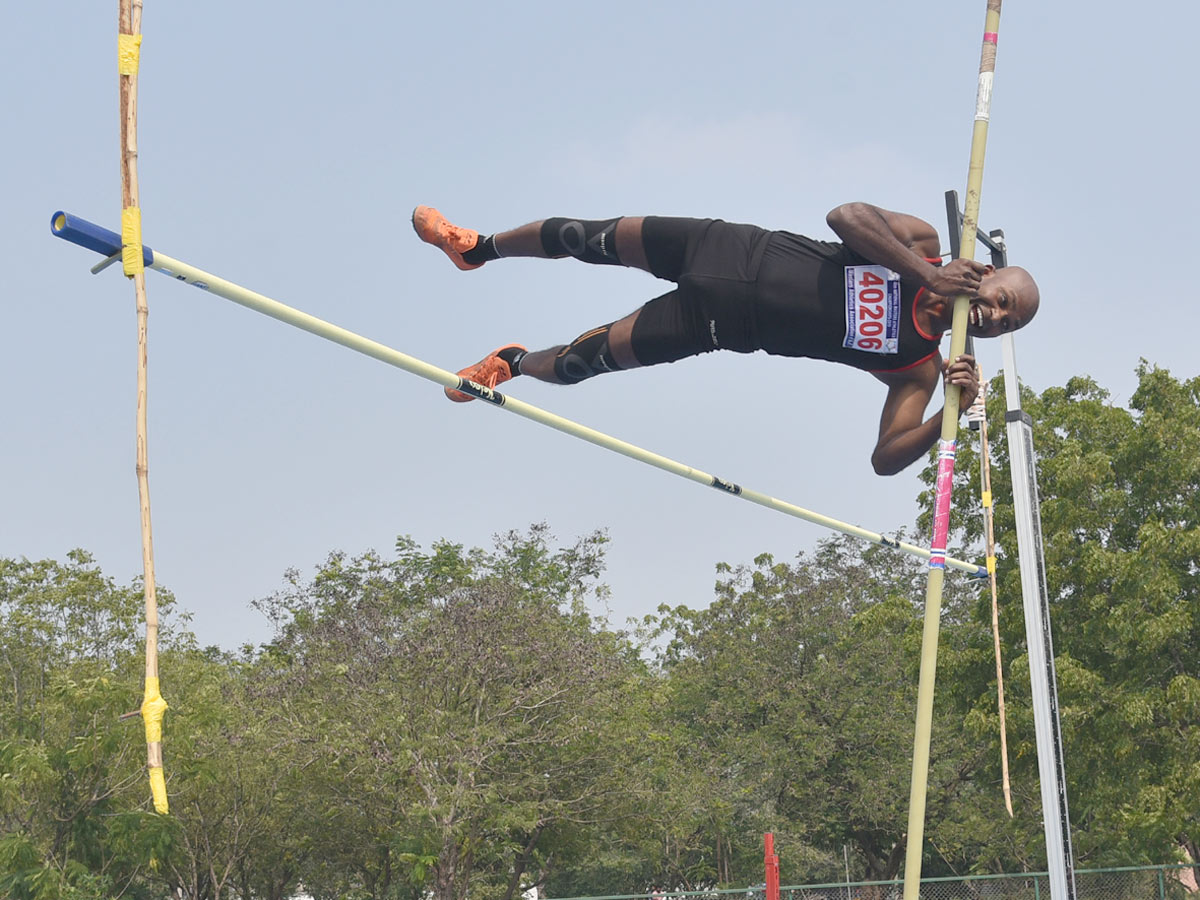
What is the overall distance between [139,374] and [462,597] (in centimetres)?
1447

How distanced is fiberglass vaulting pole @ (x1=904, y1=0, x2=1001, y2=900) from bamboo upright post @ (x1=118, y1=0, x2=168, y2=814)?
2.17 meters

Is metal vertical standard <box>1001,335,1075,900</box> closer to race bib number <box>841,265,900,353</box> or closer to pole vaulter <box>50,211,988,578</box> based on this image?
pole vaulter <box>50,211,988,578</box>

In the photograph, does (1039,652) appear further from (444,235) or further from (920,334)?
(444,235)

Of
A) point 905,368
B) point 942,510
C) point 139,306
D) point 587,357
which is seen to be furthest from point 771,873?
point 139,306

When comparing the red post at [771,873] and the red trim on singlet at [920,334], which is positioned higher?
the red trim on singlet at [920,334]

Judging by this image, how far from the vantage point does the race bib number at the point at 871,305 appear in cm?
399

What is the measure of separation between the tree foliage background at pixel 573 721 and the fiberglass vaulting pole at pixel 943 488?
27.7 ft

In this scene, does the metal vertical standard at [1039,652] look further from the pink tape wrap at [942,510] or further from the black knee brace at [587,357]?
the black knee brace at [587,357]

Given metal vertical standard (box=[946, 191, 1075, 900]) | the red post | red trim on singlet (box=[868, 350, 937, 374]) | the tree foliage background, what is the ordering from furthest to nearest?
A: the tree foliage background → the red post → metal vertical standard (box=[946, 191, 1075, 900]) → red trim on singlet (box=[868, 350, 937, 374])

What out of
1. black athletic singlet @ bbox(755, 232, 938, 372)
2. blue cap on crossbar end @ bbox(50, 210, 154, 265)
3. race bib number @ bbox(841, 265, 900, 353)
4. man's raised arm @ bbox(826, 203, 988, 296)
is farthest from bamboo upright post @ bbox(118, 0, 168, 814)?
race bib number @ bbox(841, 265, 900, 353)

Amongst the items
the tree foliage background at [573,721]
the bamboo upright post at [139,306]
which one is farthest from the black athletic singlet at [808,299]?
the tree foliage background at [573,721]

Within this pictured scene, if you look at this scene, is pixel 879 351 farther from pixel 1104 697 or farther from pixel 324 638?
pixel 324 638

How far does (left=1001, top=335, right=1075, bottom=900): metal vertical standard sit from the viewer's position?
7.98 m

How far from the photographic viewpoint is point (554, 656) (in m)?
16.7
